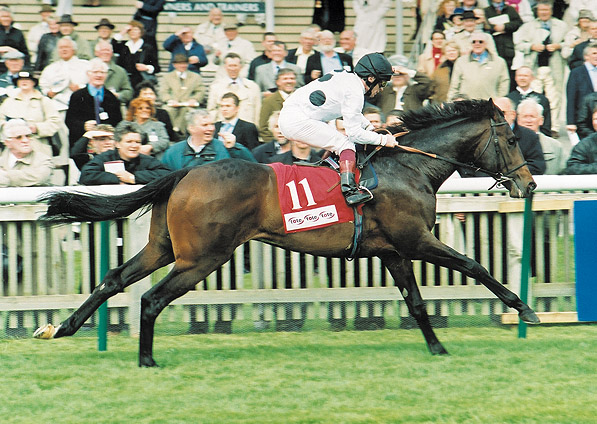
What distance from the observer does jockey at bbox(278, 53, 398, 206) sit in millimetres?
6273

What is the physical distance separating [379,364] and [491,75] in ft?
18.1

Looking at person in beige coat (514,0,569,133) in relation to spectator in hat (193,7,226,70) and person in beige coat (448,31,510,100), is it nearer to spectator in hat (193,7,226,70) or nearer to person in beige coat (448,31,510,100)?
person in beige coat (448,31,510,100)

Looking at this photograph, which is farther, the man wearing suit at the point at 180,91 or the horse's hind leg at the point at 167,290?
the man wearing suit at the point at 180,91

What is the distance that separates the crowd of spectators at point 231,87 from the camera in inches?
316

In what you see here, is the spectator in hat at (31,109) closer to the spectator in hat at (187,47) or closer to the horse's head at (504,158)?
the spectator in hat at (187,47)

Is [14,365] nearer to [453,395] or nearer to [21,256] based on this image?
[21,256]

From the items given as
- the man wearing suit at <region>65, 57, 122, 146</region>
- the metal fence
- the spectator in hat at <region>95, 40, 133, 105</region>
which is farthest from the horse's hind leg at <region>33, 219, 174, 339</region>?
the spectator in hat at <region>95, 40, 133, 105</region>

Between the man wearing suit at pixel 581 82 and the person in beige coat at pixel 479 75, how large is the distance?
0.73 meters

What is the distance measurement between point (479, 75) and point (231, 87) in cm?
283

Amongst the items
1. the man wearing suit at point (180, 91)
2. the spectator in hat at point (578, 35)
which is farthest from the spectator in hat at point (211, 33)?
the spectator in hat at point (578, 35)

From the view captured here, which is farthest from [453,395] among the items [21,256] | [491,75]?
[491,75]

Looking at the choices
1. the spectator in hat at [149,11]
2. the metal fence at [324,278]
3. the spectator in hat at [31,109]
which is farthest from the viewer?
the spectator in hat at [149,11]

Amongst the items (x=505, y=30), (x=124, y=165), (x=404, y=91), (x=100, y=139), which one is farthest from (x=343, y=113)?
(x=505, y=30)

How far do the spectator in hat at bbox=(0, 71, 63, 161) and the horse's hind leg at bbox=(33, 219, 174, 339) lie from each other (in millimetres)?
3669
